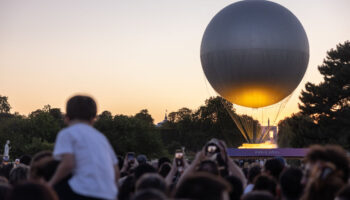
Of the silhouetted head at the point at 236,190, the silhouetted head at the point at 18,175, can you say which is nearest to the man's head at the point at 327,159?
the silhouetted head at the point at 236,190

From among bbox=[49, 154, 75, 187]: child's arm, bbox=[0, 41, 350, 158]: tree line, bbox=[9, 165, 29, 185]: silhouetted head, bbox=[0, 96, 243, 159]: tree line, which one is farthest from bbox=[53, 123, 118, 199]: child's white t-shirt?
bbox=[0, 96, 243, 159]: tree line

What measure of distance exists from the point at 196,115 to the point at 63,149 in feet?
377

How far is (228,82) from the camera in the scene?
41.6m

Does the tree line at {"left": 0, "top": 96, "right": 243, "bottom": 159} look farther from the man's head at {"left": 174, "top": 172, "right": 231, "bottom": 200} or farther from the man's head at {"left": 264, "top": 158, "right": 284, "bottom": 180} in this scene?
the man's head at {"left": 174, "top": 172, "right": 231, "bottom": 200}

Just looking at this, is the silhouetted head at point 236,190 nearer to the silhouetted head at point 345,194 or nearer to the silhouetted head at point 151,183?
the silhouetted head at point 151,183

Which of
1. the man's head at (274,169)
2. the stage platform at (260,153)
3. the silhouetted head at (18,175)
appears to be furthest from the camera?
the stage platform at (260,153)

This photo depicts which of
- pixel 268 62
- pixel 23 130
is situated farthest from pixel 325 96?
pixel 23 130

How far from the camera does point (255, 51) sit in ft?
132

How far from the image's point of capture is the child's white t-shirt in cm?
607

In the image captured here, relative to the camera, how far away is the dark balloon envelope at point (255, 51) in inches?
1582

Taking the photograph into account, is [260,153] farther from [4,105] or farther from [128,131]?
[4,105]

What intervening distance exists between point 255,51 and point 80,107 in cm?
3466

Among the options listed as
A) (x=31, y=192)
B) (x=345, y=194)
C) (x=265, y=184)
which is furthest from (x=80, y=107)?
(x=345, y=194)

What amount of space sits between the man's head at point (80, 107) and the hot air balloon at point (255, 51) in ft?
→ 113
